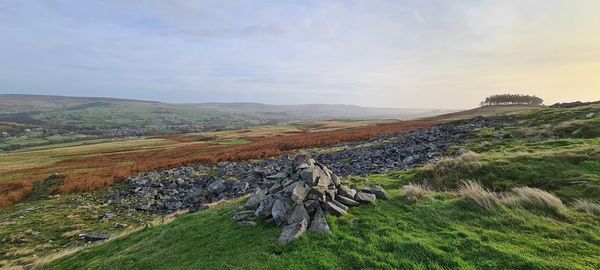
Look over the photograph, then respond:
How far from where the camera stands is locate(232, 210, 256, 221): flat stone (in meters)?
14.4

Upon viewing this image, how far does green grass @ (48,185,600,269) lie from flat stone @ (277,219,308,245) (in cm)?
28

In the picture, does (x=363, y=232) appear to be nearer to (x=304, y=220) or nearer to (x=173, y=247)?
(x=304, y=220)

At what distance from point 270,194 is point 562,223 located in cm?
1121

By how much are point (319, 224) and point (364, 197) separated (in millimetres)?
3325

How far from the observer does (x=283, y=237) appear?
1175 cm

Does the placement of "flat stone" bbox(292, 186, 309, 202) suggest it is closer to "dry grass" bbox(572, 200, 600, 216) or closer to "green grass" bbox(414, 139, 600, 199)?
"green grass" bbox(414, 139, 600, 199)

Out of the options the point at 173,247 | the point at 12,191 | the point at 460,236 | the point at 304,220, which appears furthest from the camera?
the point at 12,191

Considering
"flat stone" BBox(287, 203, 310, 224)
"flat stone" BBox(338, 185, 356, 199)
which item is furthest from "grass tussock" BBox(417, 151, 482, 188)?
"flat stone" BBox(287, 203, 310, 224)

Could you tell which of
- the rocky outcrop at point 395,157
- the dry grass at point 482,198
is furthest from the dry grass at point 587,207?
the rocky outcrop at point 395,157

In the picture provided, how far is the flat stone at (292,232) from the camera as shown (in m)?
11.6

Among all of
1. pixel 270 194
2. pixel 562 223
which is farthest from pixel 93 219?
pixel 562 223

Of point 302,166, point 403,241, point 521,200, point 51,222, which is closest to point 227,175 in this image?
point 51,222

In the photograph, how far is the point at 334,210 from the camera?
43.7 ft

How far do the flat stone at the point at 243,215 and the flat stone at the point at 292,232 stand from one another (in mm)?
2611
